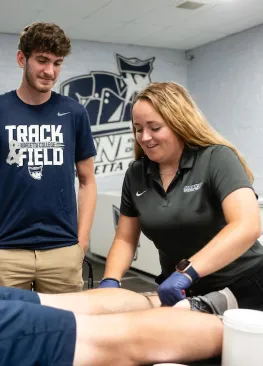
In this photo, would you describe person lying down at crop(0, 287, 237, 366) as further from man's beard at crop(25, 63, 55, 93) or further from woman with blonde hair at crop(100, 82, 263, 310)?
man's beard at crop(25, 63, 55, 93)

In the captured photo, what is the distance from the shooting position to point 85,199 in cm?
197

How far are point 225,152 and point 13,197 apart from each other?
86cm

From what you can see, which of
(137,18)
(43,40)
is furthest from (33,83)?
(137,18)

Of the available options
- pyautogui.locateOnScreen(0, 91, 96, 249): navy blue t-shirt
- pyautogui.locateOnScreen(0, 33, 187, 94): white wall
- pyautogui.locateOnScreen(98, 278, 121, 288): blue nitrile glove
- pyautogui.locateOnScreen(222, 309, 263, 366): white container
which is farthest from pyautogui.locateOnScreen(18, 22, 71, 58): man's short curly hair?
pyautogui.locateOnScreen(0, 33, 187, 94): white wall

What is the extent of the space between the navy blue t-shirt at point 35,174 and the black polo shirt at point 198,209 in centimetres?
47

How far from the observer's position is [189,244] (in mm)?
1346

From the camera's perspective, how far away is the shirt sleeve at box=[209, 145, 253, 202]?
1256 millimetres

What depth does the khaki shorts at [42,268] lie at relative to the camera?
1728 millimetres

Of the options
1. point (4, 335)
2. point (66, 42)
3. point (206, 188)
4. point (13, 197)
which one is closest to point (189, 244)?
point (206, 188)

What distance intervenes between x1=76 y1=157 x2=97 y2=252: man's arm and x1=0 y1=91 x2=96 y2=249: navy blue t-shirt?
10 cm

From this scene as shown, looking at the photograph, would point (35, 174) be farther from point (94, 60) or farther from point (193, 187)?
point (94, 60)

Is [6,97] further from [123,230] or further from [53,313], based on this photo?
[53,313]

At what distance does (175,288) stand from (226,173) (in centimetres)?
37

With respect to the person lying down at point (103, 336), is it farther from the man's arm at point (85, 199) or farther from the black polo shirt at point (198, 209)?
the man's arm at point (85, 199)
